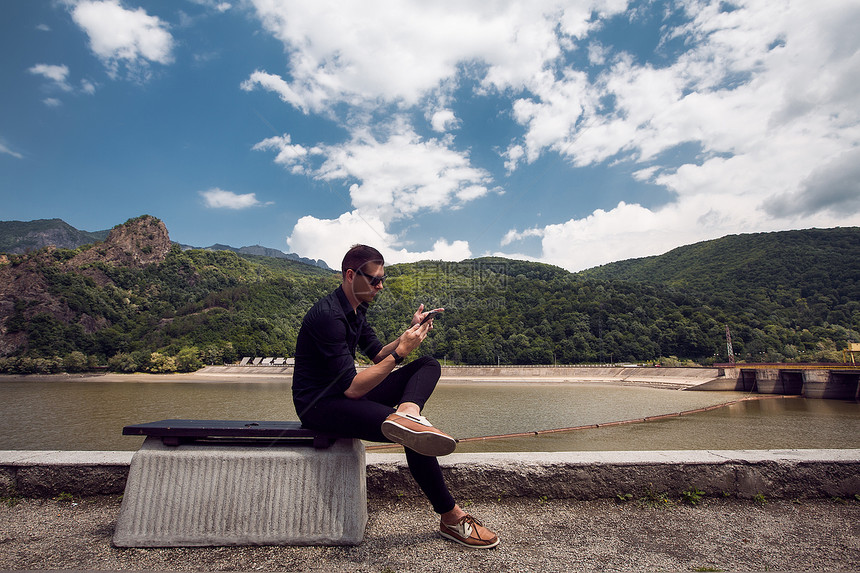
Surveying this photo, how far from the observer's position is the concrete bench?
8.11 ft

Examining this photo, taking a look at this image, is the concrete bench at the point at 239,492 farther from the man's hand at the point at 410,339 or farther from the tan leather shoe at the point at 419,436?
the man's hand at the point at 410,339

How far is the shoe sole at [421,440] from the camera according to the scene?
90.3 inches

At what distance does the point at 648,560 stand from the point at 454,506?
1125 mm

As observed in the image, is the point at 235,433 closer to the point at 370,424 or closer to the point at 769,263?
the point at 370,424

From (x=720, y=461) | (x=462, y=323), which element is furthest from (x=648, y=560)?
(x=462, y=323)

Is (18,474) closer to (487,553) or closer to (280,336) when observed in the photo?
(487,553)

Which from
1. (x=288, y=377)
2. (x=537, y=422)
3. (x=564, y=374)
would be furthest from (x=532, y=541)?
(x=288, y=377)

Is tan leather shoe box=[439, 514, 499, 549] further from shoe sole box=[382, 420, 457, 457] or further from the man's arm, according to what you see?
the man's arm

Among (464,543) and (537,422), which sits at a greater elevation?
(464,543)

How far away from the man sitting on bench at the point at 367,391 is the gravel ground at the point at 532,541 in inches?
10.3

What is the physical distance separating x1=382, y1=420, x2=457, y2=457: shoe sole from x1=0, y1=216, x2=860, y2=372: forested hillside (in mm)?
51855

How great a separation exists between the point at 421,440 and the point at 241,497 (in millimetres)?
1215

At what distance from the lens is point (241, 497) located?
8.24ft

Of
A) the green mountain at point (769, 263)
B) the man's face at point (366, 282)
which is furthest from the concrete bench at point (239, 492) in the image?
the green mountain at point (769, 263)
